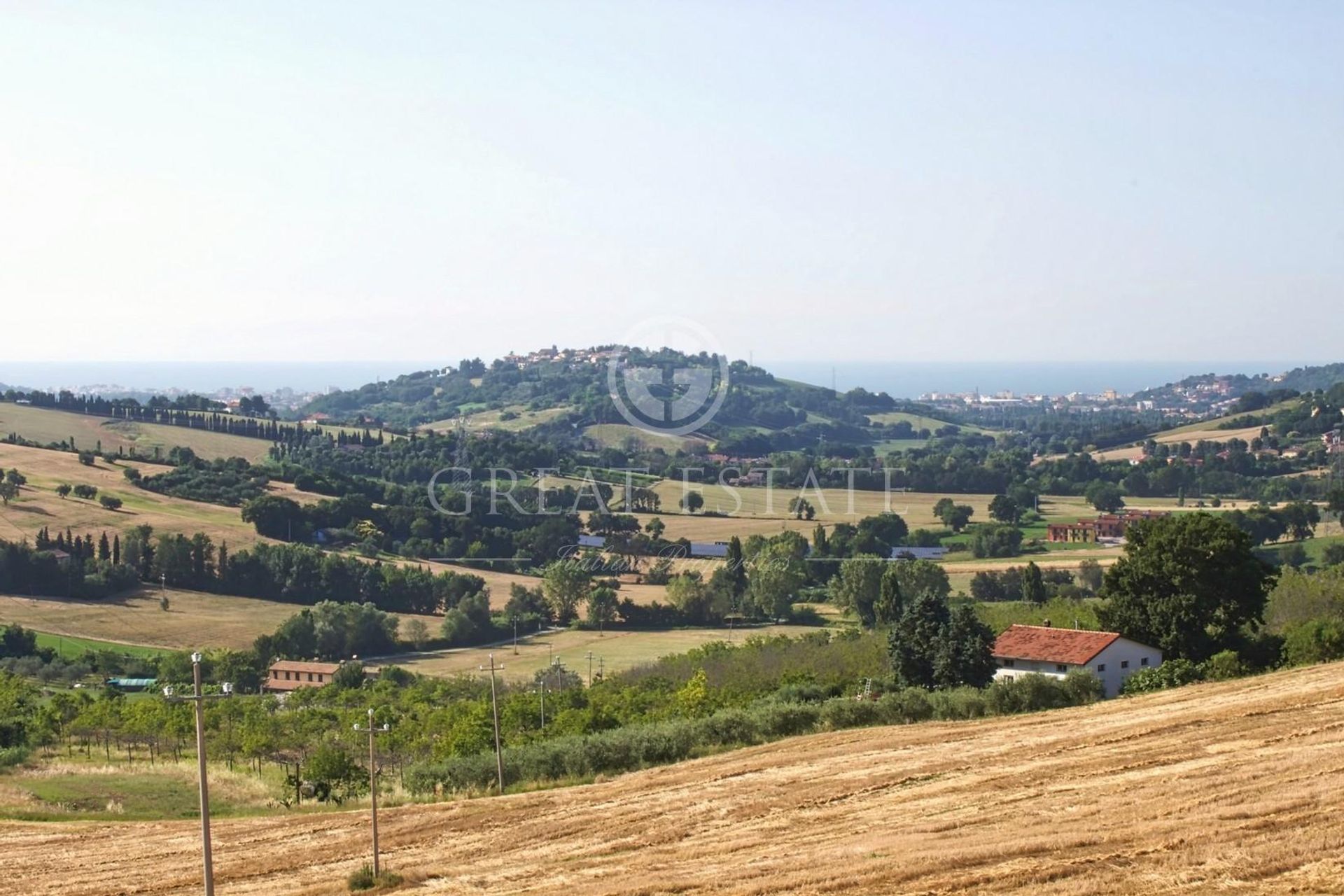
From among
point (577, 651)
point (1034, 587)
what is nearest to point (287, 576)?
point (577, 651)

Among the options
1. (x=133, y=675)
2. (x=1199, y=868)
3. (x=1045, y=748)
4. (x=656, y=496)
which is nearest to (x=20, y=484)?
(x=133, y=675)

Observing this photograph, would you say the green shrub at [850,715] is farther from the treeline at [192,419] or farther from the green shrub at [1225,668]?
the treeline at [192,419]

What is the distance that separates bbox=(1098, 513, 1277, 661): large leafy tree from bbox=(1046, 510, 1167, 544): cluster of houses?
179ft

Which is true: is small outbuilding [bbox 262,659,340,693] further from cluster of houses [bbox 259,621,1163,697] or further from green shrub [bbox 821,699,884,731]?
green shrub [bbox 821,699,884,731]

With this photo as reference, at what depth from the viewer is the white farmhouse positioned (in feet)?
112

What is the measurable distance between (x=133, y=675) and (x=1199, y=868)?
165 ft

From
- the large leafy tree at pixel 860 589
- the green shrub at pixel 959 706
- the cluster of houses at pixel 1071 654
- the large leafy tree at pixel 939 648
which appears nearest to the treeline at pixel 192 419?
the large leafy tree at pixel 860 589

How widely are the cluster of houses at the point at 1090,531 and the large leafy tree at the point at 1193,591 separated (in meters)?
54.7

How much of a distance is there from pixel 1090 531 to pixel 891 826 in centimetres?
7725

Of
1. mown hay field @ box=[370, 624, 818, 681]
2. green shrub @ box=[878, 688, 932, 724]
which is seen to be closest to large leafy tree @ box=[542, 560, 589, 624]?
mown hay field @ box=[370, 624, 818, 681]

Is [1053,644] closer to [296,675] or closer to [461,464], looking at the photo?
[296,675]

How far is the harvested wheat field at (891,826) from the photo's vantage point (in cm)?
1490

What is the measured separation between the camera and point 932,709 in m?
29.9

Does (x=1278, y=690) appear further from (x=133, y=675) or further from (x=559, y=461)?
(x=559, y=461)
